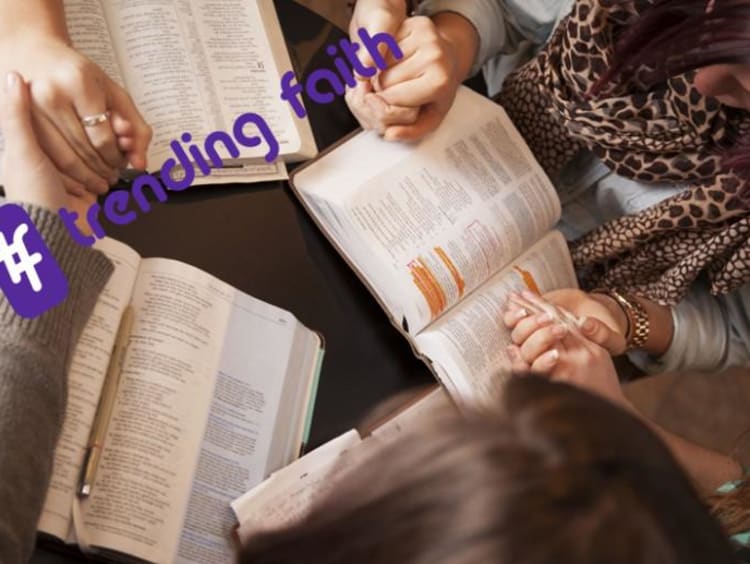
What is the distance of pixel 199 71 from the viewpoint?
29.0 inches

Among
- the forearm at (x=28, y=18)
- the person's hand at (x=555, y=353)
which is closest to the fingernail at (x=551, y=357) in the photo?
the person's hand at (x=555, y=353)

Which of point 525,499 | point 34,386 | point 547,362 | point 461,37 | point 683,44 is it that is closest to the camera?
point 525,499

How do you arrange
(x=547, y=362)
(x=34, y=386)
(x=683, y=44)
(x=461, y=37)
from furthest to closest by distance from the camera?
(x=461, y=37), (x=547, y=362), (x=683, y=44), (x=34, y=386)

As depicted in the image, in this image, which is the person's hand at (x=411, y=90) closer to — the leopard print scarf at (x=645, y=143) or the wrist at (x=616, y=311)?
the leopard print scarf at (x=645, y=143)

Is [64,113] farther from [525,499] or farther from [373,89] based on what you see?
[525,499]

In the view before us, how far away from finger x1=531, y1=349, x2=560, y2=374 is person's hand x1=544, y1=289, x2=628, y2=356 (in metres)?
0.06

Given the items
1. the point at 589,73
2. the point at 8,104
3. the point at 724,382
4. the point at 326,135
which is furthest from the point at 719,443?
the point at 8,104

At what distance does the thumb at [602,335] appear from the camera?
79 centimetres

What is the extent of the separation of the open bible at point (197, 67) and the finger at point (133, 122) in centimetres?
4

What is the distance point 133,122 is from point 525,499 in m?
0.46

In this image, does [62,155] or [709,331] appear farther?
[709,331]

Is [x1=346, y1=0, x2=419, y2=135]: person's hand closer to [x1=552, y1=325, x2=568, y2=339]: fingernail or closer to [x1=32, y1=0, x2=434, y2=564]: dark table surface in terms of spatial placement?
[x1=32, y1=0, x2=434, y2=564]: dark table surface

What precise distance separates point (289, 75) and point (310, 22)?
99mm

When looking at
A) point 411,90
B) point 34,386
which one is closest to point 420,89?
point 411,90
